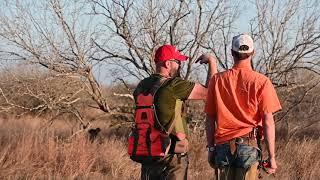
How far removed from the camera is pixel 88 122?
12.8 metres

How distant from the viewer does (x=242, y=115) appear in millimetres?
4711

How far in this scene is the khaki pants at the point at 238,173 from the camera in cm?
468

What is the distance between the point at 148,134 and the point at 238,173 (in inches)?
34.5

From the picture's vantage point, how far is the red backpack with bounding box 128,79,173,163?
194 inches

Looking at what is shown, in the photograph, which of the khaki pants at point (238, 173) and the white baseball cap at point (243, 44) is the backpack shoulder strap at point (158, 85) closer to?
the white baseball cap at point (243, 44)

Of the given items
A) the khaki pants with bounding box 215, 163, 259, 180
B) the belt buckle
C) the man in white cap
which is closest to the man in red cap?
the man in white cap

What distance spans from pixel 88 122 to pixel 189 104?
2.36m

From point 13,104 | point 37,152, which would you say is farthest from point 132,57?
point 37,152

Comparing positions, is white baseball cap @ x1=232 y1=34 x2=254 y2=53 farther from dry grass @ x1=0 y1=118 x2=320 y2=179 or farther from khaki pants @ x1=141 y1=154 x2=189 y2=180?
dry grass @ x1=0 y1=118 x2=320 y2=179

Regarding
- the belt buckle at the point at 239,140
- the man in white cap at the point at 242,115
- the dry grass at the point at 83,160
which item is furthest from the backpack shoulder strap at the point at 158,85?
the dry grass at the point at 83,160

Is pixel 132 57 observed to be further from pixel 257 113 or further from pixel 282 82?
pixel 257 113

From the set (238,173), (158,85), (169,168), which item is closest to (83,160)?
(169,168)

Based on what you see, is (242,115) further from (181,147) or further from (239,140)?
(181,147)

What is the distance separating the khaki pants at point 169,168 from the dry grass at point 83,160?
3325 mm
